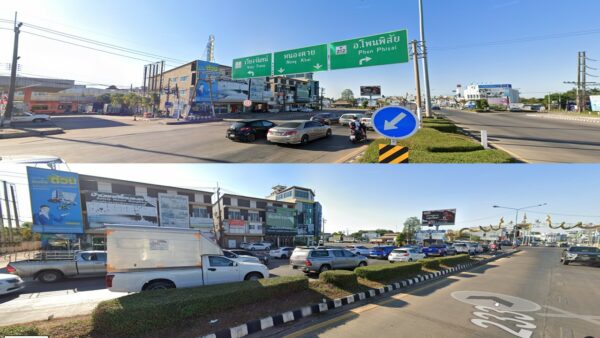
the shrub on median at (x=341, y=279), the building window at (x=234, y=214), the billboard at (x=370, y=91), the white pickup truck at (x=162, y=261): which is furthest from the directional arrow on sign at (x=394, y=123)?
the billboard at (x=370, y=91)

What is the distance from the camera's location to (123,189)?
104 ft

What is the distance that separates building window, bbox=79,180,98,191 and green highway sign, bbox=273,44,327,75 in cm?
2059

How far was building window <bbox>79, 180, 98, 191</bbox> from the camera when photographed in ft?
94.6

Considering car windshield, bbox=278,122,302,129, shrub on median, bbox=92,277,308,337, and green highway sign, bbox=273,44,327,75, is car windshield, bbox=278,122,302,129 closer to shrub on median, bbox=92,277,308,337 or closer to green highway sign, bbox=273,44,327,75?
green highway sign, bbox=273,44,327,75

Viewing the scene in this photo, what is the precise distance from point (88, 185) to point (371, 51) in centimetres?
2687

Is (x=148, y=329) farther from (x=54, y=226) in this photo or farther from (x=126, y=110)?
(x=126, y=110)

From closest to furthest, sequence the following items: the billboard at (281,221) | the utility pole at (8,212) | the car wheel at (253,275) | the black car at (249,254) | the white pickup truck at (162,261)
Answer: the white pickup truck at (162,261), the car wheel at (253,275), the black car at (249,254), the utility pole at (8,212), the billboard at (281,221)

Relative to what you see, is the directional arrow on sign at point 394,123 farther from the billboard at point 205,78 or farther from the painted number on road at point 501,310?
the billboard at point 205,78

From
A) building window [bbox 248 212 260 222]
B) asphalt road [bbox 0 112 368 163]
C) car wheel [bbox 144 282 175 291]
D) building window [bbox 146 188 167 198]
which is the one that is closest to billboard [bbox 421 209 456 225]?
building window [bbox 248 212 260 222]

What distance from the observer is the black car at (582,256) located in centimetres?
1756

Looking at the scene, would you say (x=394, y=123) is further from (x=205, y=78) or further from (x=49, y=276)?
(x=205, y=78)

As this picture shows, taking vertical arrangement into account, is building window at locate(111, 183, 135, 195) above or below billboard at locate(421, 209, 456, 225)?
above

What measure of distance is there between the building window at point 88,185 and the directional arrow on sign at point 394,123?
101 feet

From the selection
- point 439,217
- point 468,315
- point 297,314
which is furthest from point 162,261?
point 439,217
